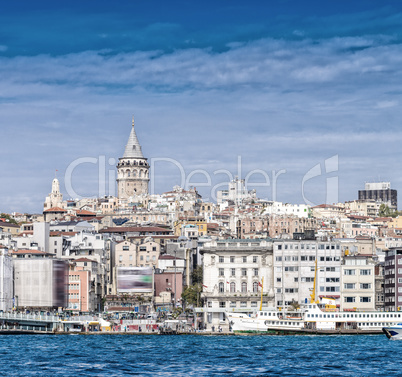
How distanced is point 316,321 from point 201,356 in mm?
29200

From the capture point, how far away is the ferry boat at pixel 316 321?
10438cm

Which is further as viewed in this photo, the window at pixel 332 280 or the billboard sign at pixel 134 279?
the billboard sign at pixel 134 279

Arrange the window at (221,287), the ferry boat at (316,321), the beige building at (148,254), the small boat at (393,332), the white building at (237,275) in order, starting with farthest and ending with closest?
the beige building at (148,254)
the window at (221,287)
the white building at (237,275)
the ferry boat at (316,321)
the small boat at (393,332)

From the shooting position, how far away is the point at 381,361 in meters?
74.0

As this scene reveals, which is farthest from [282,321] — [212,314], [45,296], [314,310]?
[45,296]

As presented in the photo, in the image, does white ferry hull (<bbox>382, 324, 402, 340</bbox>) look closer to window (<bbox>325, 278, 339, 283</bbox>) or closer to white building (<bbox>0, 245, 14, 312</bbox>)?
window (<bbox>325, 278, 339, 283</bbox>)

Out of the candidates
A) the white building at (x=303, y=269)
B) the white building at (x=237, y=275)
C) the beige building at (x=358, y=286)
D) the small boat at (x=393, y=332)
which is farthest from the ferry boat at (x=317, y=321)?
the white building at (x=237, y=275)

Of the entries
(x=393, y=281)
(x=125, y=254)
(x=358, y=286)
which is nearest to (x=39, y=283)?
(x=125, y=254)

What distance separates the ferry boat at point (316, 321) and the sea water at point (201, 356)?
243cm

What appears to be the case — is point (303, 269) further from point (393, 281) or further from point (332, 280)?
point (393, 281)

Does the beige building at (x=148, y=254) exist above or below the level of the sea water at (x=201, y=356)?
above

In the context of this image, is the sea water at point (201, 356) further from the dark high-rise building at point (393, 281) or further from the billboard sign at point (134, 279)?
the billboard sign at point (134, 279)

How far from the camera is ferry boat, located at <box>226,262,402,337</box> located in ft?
342

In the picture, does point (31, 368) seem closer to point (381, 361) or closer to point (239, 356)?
point (239, 356)
